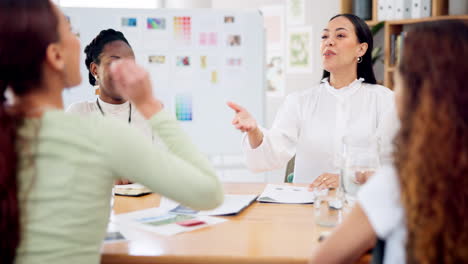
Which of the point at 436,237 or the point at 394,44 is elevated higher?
the point at 394,44

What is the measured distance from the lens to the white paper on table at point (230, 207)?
1443 millimetres

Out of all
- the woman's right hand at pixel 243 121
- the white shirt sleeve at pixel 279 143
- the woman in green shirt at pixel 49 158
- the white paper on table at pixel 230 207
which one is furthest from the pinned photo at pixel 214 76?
the woman in green shirt at pixel 49 158

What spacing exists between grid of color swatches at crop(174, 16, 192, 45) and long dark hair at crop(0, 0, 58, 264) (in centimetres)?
250

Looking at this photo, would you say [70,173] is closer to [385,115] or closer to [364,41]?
[385,115]

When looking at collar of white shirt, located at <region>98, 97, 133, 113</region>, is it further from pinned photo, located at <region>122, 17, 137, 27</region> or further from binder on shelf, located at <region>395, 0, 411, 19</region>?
binder on shelf, located at <region>395, 0, 411, 19</region>

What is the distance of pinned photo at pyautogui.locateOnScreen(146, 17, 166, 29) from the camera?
11.1 ft

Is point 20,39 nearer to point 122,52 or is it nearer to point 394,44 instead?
point 122,52

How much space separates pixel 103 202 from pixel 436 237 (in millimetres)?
639

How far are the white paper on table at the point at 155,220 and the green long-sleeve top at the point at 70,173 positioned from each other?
1.14 feet

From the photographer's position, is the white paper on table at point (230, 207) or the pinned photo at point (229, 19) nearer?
the white paper on table at point (230, 207)

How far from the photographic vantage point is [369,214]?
893 mm

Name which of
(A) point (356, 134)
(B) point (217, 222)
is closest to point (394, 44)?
(A) point (356, 134)

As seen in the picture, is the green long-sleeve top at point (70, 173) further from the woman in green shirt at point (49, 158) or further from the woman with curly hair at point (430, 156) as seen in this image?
the woman with curly hair at point (430, 156)

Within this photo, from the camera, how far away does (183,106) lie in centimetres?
341
